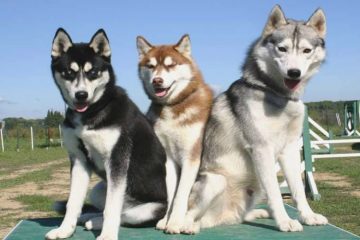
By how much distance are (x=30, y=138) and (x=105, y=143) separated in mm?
35928

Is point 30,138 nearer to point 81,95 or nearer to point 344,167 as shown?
point 344,167

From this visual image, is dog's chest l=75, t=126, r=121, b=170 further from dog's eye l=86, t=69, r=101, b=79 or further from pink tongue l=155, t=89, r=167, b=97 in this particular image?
pink tongue l=155, t=89, r=167, b=97

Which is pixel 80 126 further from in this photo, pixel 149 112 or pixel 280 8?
pixel 280 8

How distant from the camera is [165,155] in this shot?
4.88 m

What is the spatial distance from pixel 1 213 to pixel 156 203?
20.3ft

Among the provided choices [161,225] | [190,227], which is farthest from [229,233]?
[161,225]

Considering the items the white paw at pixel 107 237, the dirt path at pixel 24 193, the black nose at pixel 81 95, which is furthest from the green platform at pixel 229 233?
the dirt path at pixel 24 193

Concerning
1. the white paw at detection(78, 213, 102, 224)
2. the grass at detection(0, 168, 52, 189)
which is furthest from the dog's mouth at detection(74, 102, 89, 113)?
the grass at detection(0, 168, 52, 189)

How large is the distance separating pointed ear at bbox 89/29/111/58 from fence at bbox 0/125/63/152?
1145 inches

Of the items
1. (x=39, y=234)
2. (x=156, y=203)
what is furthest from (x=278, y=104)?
(x=39, y=234)

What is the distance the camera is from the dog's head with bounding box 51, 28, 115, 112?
14.0 ft

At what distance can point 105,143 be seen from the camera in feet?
14.1

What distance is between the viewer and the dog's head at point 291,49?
169 inches

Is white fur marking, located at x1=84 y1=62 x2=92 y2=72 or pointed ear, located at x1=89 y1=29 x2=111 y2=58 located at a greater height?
pointed ear, located at x1=89 y1=29 x2=111 y2=58
